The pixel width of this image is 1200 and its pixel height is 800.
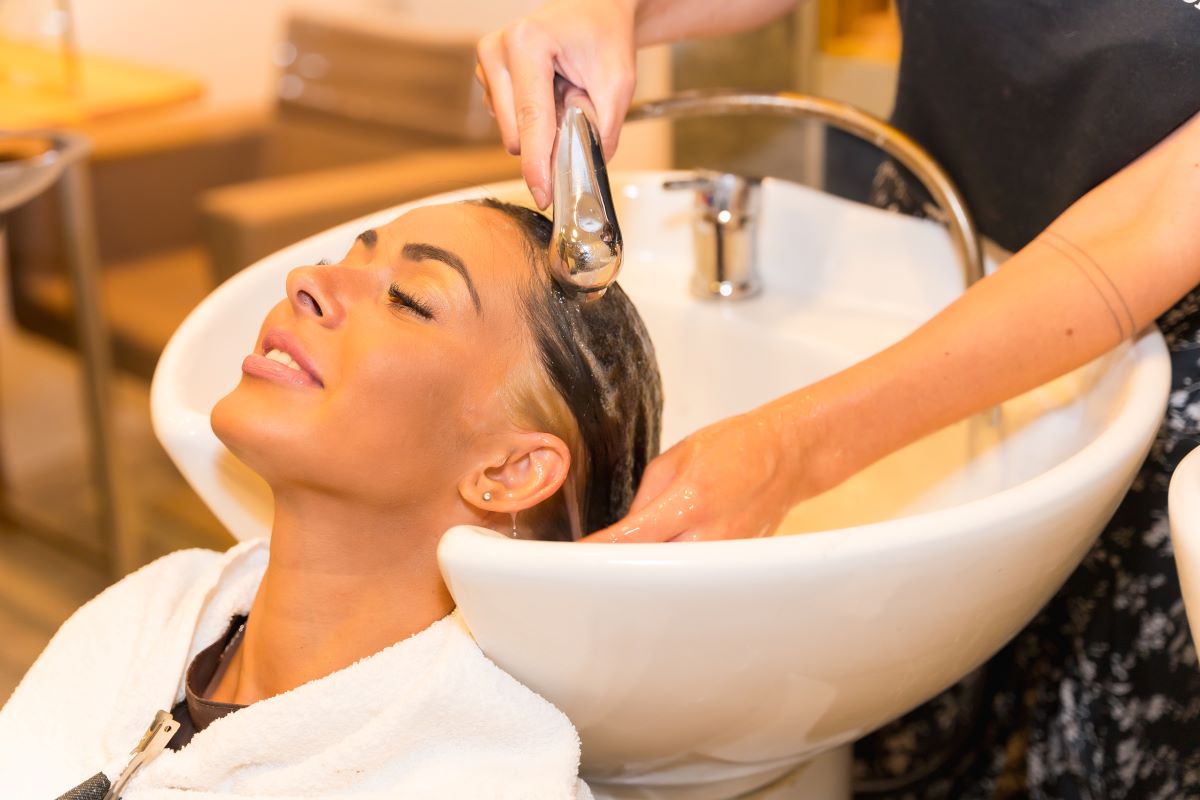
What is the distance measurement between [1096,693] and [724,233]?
502 mm

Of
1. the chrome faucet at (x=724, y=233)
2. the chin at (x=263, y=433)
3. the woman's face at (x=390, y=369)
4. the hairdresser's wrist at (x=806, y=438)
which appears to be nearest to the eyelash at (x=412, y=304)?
→ the woman's face at (x=390, y=369)

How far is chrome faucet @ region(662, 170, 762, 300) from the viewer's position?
1.13m

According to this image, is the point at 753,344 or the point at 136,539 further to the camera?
the point at 136,539

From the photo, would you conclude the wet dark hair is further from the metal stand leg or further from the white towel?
the metal stand leg

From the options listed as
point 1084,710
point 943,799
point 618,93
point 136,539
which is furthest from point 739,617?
point 136,539

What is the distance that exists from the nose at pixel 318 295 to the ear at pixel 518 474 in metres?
0.13

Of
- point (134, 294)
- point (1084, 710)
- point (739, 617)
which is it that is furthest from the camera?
point (134, 294)

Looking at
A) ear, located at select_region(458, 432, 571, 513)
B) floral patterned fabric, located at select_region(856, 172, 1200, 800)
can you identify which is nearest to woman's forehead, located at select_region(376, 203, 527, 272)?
ear, located at select_region(458, 432, 571, 513)

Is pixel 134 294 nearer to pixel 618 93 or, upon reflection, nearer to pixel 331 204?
pixel 331 204

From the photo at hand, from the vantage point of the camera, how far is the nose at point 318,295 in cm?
86

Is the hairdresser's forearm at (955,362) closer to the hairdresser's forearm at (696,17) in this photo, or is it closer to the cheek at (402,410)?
the cheek at (402,410)

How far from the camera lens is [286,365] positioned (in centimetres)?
86

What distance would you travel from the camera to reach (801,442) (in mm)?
853

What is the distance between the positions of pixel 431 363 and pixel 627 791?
0.34 meters
